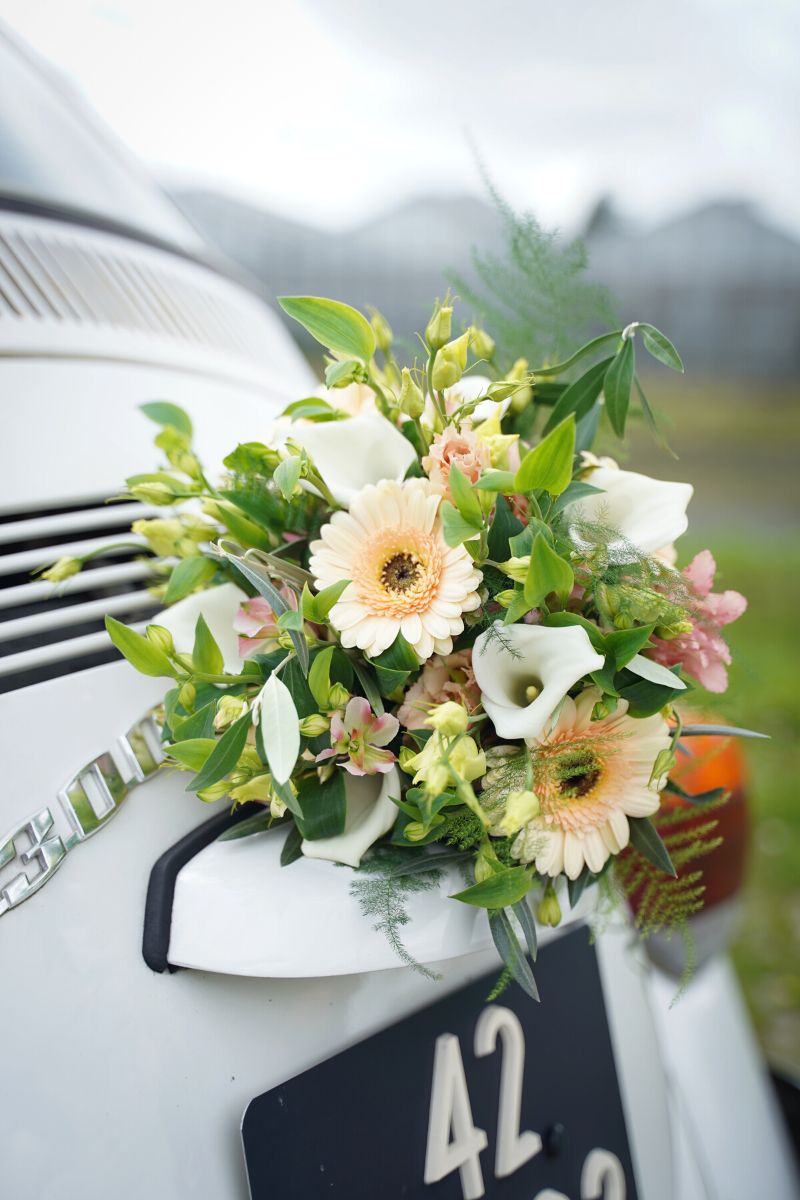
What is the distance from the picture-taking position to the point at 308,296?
0.95 metres

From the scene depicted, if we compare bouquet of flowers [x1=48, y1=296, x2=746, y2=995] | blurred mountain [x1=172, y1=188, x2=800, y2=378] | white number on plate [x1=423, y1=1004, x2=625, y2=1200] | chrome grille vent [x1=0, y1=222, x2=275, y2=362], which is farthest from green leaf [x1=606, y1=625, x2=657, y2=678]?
blurred mountain [x1=172, y1=188, x2=800, y2=378]

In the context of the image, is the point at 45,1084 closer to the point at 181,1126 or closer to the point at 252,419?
the point at 181,1126

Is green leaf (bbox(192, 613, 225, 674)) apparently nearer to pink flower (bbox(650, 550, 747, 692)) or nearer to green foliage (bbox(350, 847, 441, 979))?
green foliage (bbox(350, 847, 441, 979))

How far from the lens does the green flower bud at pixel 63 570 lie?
3.28 ft

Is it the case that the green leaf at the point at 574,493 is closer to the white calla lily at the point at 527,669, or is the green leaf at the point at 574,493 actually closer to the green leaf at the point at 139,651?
the white calla lily at the point at 527,669

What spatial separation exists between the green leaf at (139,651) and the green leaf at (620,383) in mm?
506

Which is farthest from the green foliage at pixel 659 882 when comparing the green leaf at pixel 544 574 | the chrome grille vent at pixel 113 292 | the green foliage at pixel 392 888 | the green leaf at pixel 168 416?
the chrome grille vent at pixel 113 292

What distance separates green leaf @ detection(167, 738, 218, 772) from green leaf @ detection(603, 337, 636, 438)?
51cm

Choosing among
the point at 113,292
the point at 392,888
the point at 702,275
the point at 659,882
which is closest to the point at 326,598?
the point at 392,888

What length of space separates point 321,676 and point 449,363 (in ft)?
1.03

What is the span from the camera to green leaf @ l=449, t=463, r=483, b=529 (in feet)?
2.74

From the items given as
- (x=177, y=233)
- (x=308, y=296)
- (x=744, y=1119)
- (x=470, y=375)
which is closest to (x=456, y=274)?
(x=470, y=375)

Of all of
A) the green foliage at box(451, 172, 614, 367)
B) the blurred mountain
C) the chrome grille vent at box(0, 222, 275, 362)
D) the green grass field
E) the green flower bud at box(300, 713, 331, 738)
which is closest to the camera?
the green flower bud at box(300, 713, 331, 738)

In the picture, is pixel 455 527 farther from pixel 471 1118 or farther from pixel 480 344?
pixel 471 1118
